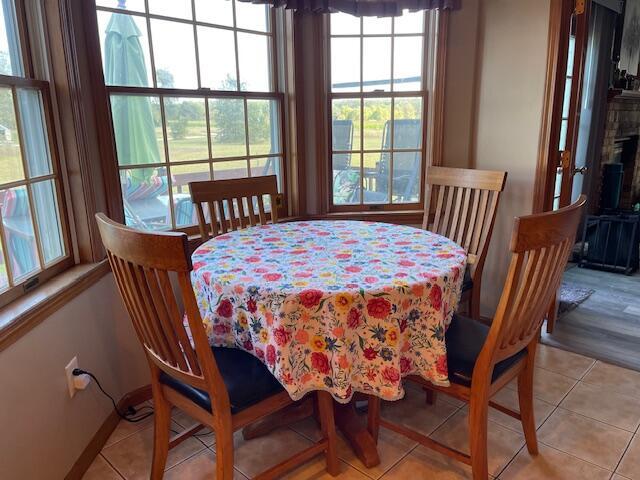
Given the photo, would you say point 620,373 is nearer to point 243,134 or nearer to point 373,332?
point 373,332

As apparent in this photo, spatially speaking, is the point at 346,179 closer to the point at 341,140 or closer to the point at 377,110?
the point at 341,140

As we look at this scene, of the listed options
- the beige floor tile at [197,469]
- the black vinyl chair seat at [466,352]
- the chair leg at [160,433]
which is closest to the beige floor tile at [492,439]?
the black vinyl chair seat at [466,352]

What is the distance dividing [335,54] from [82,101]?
143 cm

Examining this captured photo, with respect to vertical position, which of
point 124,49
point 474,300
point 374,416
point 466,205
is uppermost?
point 124,49

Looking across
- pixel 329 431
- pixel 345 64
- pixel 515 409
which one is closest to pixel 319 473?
pixel 329 431

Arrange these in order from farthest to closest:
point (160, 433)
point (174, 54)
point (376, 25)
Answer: point (376, 25)
point (174, 54)
point (160, 433)

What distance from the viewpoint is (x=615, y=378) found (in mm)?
2314

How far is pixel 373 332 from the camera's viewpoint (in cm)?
139

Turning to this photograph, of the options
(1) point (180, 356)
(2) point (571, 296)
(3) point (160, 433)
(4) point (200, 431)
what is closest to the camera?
(1) point (180, 356)

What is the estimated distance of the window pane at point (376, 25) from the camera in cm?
268

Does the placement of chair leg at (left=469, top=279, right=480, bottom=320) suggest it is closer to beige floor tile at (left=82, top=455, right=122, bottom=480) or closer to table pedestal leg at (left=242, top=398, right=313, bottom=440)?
table pedestal leg at (left=242, top=398, right=313, bottom=440)

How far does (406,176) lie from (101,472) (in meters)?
2.16

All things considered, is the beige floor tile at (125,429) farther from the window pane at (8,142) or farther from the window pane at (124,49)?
the window pane at (124,49)

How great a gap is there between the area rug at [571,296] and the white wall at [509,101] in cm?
→ 68
